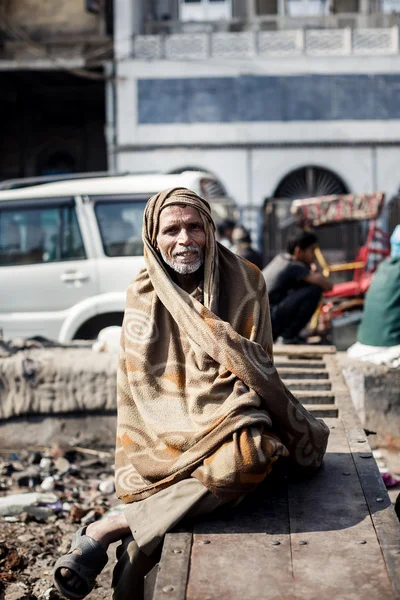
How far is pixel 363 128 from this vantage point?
53.9ft

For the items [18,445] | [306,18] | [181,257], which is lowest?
[18,445]

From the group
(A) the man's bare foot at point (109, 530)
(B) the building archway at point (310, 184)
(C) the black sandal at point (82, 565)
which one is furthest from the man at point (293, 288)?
(B) the building archway at point (310, 184)

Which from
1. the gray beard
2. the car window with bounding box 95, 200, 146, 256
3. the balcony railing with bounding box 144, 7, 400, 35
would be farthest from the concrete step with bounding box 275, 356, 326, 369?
the balcony railing with bounding box 144, 7, 400, 35

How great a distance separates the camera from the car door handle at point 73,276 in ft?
23.5

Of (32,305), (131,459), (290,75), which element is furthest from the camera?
(290,75)

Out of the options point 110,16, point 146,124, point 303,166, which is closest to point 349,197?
point 303,166

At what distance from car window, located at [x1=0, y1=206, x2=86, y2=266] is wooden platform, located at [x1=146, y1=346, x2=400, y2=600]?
4533 mm

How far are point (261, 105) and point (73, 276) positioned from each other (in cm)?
1028

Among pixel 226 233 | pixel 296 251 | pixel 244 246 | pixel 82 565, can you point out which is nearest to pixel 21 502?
pixel 82 565

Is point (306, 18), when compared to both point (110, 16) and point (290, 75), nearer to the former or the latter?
point (290, 75)

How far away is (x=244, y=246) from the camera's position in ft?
27.6

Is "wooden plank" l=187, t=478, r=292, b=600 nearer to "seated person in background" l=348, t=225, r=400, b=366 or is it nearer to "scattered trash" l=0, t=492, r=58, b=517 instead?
"scattered trash" l=0, t=492, r=58, b=517

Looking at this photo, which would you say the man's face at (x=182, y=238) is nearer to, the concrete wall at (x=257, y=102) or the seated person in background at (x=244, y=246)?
the seated person in background at (x=244, y=246)

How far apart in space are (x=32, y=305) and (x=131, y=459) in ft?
15.0
